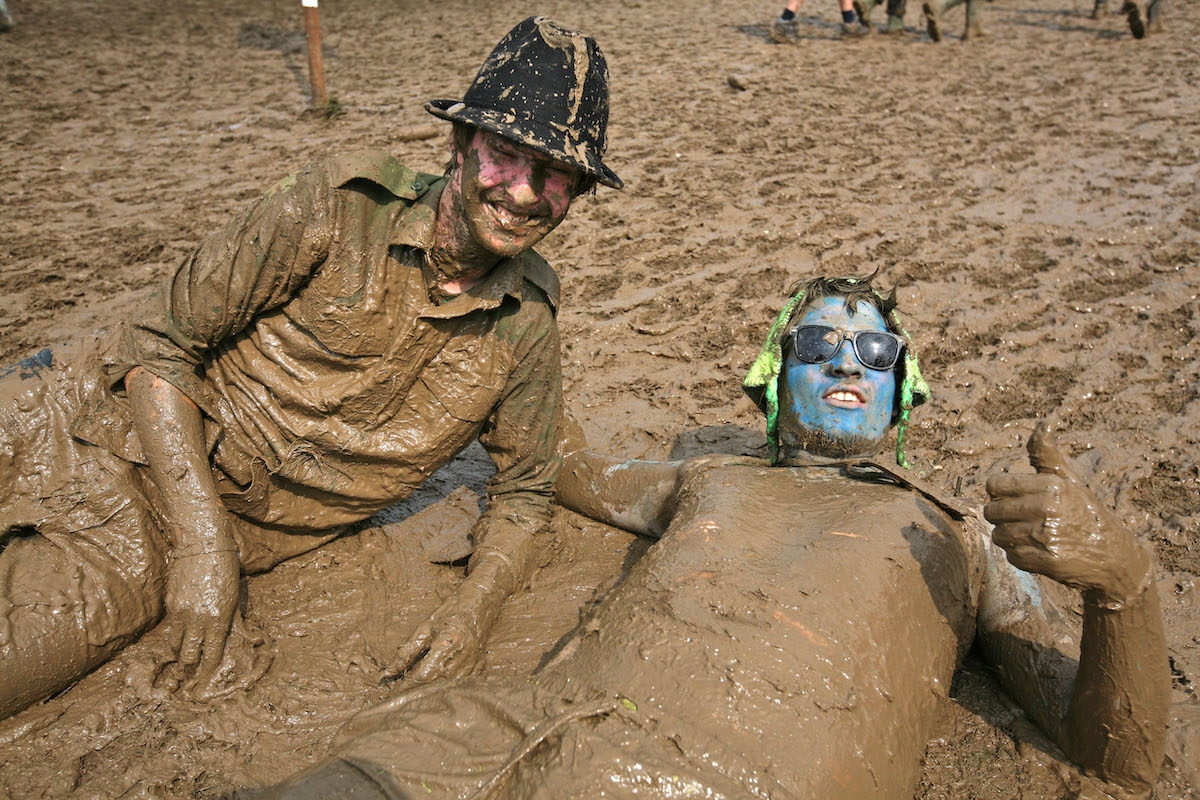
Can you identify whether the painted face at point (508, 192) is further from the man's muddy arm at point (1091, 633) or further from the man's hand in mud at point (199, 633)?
the man's muddy arm at point (1091, 633)

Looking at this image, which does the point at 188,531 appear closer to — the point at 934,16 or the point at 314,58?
the point at 314,58

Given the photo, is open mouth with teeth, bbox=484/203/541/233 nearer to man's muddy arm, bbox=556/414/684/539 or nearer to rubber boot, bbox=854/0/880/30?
Result: man's muddy arm, bbox=556/414/684/539

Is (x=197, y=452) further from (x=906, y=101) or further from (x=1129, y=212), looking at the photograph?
(x=906, y=101)

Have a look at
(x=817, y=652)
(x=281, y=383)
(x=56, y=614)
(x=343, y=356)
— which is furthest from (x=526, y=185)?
(x=56, y=614)

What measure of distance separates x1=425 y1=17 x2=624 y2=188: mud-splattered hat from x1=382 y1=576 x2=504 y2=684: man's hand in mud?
1445mm

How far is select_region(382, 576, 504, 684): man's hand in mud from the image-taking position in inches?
111

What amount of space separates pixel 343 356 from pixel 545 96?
107 cm

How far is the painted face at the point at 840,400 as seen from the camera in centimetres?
318

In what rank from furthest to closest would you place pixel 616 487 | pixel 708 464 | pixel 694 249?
1. pixel 694 249
2. pixel 616 487
3. pixel 708 464

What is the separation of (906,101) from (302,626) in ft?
26.2

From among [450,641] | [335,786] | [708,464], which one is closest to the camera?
[335,786]

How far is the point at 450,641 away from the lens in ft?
9.43

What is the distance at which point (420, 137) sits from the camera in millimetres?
7680

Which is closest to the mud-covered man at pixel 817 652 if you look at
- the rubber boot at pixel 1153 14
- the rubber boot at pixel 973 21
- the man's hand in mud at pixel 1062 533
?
the man's hand in mud at pixel 1062 533
